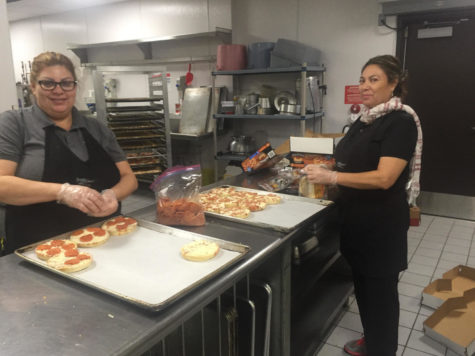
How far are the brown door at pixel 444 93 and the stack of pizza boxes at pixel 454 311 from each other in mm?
2069

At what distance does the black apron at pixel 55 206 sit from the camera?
1604 millimetres

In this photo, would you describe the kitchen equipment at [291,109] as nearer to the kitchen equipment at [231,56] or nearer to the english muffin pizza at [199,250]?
the kitchen equipment at [231,56]

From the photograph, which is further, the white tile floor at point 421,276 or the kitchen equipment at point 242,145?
the kitchen equipment at point 242,145

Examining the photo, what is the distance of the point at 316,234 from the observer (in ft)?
6.40

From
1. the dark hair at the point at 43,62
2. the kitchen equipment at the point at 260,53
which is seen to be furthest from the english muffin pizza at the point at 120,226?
the kitchen equipment at the point at 260,53

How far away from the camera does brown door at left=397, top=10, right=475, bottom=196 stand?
413 cm

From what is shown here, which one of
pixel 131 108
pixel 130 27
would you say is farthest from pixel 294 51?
pixel 130 27

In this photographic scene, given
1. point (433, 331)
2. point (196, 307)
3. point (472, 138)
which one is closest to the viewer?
point (196, 307)

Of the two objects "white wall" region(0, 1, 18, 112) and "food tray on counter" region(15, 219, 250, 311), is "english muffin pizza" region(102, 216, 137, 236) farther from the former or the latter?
"white wall" region(0, 1, 18, 112)

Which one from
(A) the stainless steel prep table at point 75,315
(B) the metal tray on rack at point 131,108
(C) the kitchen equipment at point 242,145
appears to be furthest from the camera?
(C) the kitchen equipment at point 242,145

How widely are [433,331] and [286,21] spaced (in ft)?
13.0

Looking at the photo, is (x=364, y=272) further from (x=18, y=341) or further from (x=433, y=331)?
(x=18, y=341)

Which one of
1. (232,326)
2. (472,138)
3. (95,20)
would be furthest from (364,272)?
(95,20)

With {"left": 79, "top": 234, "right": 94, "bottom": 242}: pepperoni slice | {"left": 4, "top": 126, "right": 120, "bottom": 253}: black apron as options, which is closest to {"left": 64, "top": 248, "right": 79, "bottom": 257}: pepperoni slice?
{"left": 79, "top": 234, "right": 94, "bottom": 242}: pepperoni slice
